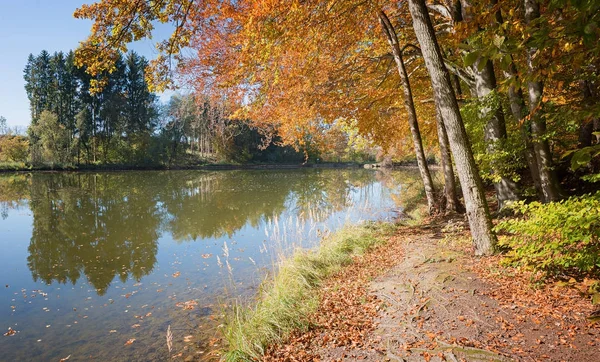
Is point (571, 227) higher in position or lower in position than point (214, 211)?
higher

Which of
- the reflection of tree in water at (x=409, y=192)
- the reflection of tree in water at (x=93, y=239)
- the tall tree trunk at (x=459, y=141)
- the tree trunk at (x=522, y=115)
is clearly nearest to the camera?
the tall tree trunk at (x=459, y=141)

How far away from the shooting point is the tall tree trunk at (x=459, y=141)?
5.17 m

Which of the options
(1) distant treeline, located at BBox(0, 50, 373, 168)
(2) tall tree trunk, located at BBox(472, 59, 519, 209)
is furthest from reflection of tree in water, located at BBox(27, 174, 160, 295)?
(1) distant treeline, located at BBox(0, 50, 373, 168)

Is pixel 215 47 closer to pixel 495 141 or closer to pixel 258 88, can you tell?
pixel 258 88

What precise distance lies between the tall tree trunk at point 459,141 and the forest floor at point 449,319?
0.44 m

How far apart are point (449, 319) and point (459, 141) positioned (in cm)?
267

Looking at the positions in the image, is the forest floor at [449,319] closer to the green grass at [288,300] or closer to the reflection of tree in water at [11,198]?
the green grass at [288,300]

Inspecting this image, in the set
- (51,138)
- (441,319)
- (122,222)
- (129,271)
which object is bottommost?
(441,319)

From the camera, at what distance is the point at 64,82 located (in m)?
46.5

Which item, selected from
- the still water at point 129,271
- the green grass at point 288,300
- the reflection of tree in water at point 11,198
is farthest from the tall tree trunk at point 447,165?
the reflection of tree in water at point 11,198

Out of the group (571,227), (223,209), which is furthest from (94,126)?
(571,227)

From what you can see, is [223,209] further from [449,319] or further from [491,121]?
[449,319]

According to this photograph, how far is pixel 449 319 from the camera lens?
3816 mm

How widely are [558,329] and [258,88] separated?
8.83 m
